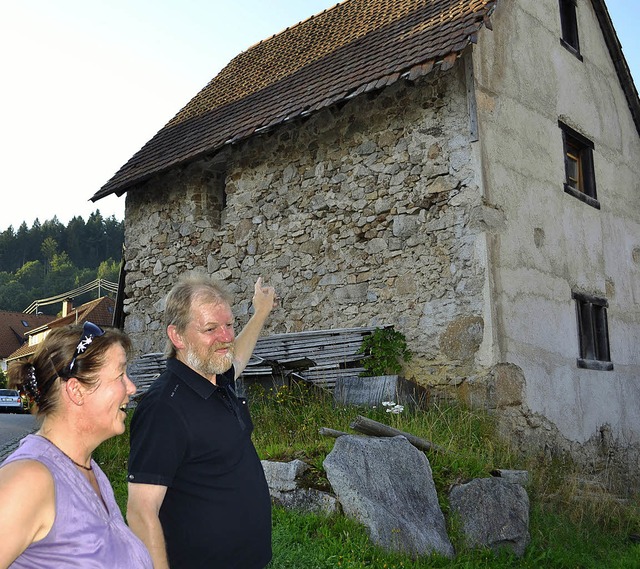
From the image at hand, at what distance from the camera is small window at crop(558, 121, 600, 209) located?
35.2 feet

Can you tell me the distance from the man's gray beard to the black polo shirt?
10 centimetres

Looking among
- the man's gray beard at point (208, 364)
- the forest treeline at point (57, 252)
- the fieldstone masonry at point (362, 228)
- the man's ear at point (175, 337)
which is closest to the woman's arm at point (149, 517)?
the man's gray beard at point (208, 364)

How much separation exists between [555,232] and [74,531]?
8867mm

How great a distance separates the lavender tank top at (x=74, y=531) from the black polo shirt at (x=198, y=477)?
560 mm

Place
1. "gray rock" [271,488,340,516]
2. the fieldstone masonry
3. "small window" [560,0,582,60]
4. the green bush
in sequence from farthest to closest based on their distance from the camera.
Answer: "small window" [560,0,582,60] → the green bush → the fieldstone masonry → "gray rock" [271,488,340,516]

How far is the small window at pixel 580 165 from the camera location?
10742mm

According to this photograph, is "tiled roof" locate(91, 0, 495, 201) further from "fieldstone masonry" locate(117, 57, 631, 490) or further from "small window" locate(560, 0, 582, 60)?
"small window" locate(560, 0, 582, 60)

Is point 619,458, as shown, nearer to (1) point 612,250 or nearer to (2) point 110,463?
(1) point 612,250

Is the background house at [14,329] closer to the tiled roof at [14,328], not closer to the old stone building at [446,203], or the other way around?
the tiled roof at [14,328]

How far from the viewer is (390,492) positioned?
565cm

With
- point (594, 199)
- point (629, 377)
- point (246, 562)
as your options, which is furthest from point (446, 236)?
point (246, 562)

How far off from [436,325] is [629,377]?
12.6 ft

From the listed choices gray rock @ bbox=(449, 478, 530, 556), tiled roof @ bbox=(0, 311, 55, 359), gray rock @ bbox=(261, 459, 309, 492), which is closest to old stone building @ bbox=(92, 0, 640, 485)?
gray rock @ bbox=(449, 478, 530, 556)

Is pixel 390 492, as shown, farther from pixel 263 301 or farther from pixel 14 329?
pixel 14 329
